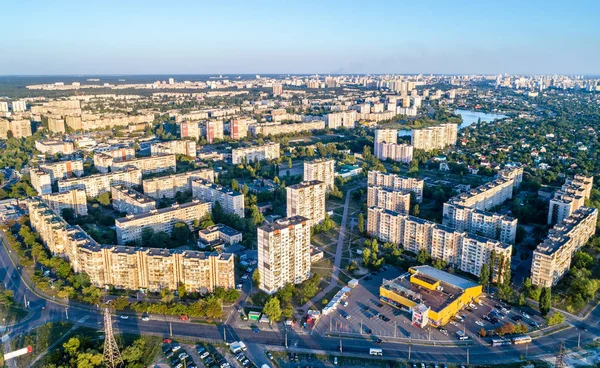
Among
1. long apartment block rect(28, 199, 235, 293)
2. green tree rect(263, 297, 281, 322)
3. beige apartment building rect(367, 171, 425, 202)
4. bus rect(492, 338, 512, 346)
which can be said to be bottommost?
bus rect(492, 338, 512, 346)

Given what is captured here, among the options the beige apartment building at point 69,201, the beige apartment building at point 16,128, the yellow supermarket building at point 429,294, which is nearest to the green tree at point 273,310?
the yellow supermarket building at point 429,294

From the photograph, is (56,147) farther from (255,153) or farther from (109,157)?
(255,153)

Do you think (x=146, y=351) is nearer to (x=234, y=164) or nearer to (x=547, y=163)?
(x=234, y=164)

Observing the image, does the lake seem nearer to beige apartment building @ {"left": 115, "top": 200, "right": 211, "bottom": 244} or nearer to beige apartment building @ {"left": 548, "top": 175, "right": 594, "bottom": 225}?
beige apartment building @ {"left": 548, "top": 175, "right": 594, "bottom": 225}

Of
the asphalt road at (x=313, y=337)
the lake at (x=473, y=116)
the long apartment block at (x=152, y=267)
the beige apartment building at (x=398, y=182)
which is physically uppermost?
the lake at (x=473, y=116)

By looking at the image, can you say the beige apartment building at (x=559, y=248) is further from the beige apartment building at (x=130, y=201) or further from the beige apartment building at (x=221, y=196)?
the beige apartment building at (x=130, y=201)

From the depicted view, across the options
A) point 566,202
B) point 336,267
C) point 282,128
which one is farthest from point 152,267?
point 282,128

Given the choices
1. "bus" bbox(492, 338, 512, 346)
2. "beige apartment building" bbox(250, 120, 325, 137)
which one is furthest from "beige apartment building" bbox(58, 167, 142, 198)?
"bus" bbox(492, 338, 512, 346)
